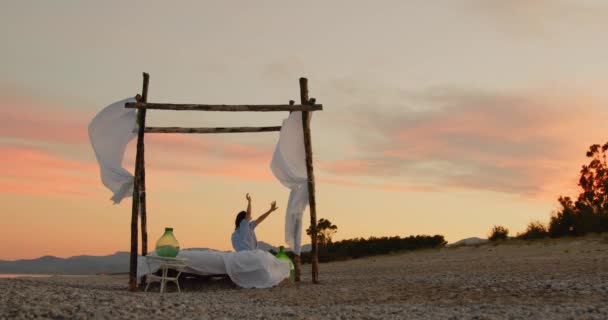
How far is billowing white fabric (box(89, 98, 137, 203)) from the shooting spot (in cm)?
1278

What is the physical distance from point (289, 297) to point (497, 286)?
3.03m

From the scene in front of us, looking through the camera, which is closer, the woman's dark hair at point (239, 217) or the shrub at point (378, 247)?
the woman's dark hair at point (239, 217)

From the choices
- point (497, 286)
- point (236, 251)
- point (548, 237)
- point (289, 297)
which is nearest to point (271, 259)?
point (236, 251)

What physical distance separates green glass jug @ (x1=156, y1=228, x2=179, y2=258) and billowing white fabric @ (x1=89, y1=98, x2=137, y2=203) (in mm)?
1471

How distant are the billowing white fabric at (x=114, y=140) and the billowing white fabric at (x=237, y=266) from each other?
1.56 metres

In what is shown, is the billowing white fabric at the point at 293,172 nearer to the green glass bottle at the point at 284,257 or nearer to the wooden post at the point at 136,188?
the green glass bottle at the point at 284,257

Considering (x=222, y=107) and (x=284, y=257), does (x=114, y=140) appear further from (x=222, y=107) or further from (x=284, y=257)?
(x=284, y=257)

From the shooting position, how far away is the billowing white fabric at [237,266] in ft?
41.1

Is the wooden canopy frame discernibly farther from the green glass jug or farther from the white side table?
the green glass jug

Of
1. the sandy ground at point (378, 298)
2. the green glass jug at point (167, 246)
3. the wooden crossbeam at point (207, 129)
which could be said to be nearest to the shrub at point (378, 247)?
the sandy ground at point (378, 298)

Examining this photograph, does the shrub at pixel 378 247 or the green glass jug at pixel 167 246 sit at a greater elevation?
the shrub at pixel 378 247

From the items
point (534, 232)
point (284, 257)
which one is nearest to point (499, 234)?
point (534, 232)

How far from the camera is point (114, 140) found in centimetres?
1279

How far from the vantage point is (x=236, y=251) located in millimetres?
13164
